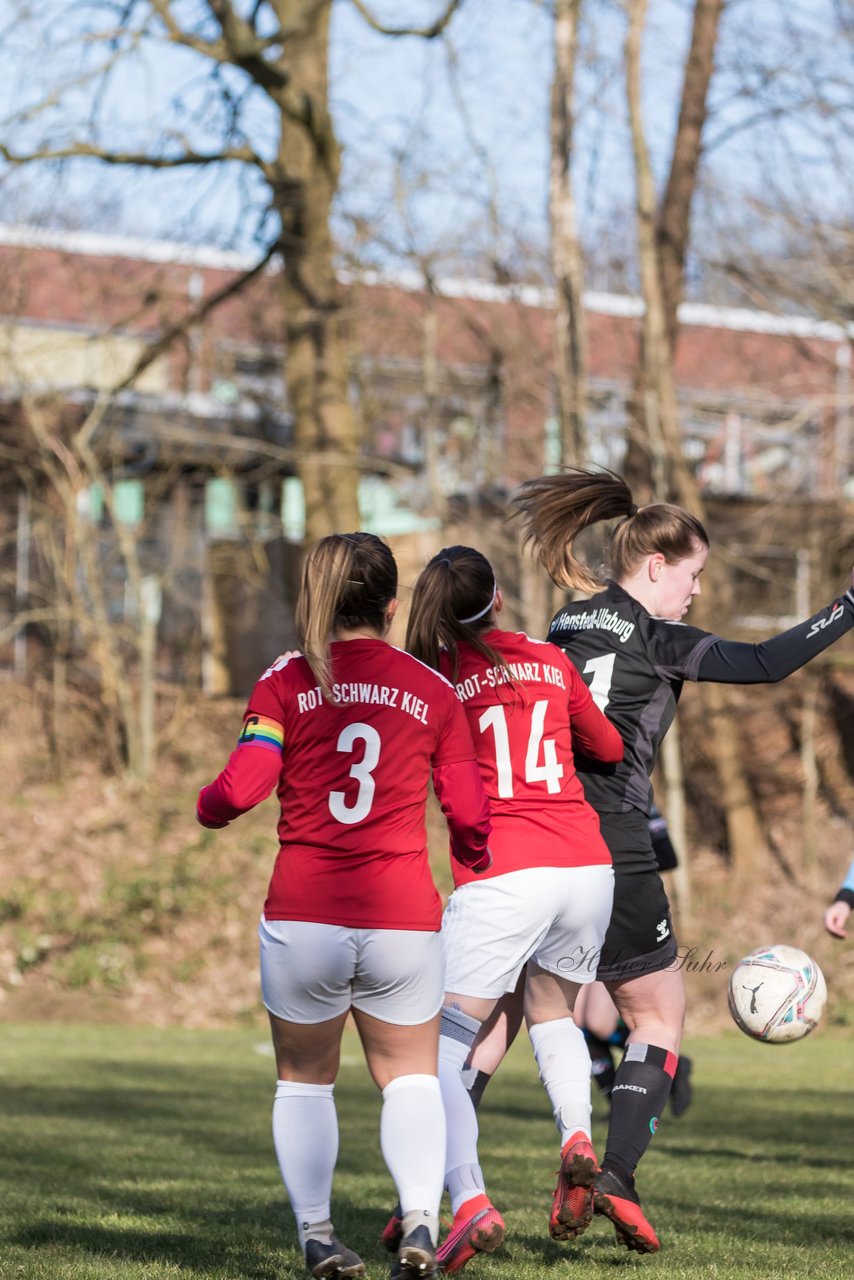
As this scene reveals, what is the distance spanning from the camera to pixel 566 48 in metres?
17.3

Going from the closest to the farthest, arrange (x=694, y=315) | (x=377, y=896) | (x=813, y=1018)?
(x=377, y=896) → (x=813, y=1018) → (x=694, y=315)

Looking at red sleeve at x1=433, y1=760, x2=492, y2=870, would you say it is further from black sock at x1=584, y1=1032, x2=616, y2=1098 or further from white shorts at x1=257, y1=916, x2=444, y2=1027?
black sock at x1=584, y1=1032, x2=616, y2=1098

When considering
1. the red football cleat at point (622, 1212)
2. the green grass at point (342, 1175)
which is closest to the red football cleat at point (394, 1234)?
the green grass at point (342, 1175)

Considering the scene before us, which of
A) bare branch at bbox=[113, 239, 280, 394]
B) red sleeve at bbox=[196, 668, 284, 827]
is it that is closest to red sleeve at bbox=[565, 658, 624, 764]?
red sleeve at bbox=[196, 668, 284, 827]

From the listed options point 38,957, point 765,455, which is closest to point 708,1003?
point 38,957

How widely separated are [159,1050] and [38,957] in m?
4.45

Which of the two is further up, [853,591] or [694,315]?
[694,315]

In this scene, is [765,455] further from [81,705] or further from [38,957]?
[38,957]

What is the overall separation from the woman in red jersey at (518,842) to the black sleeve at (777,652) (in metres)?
0.37

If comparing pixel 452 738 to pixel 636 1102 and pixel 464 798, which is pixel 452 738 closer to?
pixel 464 798

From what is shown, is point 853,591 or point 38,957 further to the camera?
point 38,957

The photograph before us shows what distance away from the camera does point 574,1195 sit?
14.3 feet

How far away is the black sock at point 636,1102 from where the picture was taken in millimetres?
4660

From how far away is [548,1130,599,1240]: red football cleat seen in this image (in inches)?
171
